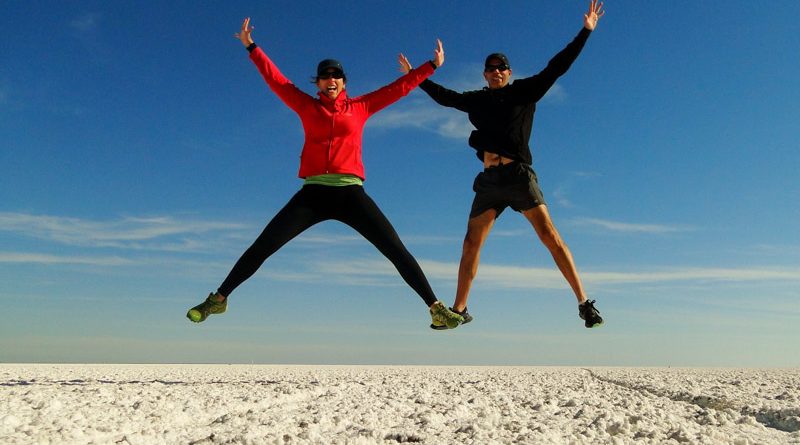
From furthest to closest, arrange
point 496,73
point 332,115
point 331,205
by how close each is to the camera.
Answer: point 496,73
point 332,115
point 331,205

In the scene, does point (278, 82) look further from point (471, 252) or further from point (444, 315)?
point (444, 315)

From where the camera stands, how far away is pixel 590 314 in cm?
636

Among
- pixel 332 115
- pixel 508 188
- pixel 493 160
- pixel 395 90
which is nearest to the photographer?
pixel 332 115

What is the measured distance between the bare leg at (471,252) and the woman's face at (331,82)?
1.83 metres

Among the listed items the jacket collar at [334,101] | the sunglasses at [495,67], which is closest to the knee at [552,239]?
the sunglasses at [495,67]

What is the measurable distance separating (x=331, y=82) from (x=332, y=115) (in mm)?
355

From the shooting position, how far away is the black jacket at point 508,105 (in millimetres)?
6320

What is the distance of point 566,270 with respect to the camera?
6477 mm

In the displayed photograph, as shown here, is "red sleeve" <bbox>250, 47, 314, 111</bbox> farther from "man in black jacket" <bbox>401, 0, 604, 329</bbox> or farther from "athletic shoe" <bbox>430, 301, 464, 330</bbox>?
"athletic shoe" <bbox>430, 301, 464, 330</bbox>

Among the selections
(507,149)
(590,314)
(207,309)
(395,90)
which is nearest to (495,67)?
(507,149)

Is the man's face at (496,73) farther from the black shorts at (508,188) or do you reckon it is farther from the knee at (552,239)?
the knee at (552,239)

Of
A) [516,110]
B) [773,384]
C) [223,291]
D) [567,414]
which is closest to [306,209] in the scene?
[223,291]

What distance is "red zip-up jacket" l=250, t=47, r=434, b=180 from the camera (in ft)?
18.6

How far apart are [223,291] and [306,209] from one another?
100 centimetres
